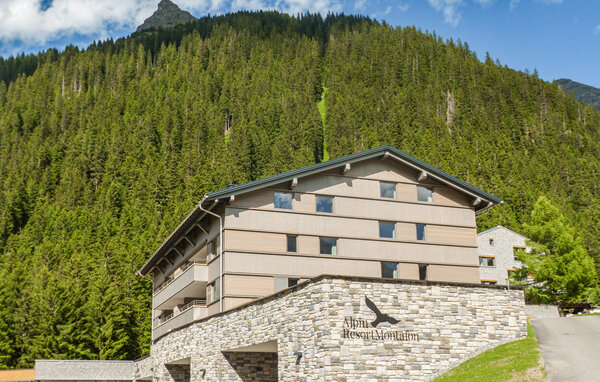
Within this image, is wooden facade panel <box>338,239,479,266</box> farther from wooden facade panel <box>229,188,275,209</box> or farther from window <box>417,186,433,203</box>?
wooden facade panel <box>229,188,275,209</box>

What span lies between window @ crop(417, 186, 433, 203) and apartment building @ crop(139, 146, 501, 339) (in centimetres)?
6

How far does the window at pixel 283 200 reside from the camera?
37250 mm

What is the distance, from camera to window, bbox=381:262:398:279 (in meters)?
38.2

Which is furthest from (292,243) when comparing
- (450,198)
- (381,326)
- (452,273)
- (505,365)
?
(505,365)

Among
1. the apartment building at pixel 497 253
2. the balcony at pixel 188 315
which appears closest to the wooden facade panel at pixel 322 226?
the balcony at pixel 188 315

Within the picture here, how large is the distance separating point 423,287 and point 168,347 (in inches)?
855

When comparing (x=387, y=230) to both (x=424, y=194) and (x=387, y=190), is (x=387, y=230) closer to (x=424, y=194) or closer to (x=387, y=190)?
(x=387, y=190)

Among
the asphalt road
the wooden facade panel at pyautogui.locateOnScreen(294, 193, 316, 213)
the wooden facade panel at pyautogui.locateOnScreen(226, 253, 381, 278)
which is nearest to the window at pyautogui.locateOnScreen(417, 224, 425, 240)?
the wooden facade panel at pyautogui.locateOnScreen(226, 253, 381, 278)

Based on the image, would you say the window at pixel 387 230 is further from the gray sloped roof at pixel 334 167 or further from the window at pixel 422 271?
the gray sloped roof at pixel 334 167

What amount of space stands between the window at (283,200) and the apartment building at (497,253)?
40.3 m

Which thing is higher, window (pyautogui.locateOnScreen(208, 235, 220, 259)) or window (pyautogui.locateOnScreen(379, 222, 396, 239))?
window (pyautogui.locateOnScreen(379, 222, 396, 239))

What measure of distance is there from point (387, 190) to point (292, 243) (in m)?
7.39

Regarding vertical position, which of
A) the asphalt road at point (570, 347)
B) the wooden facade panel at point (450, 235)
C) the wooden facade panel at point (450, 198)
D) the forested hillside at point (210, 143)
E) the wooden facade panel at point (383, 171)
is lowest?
the asphalt road at point (570, 347)

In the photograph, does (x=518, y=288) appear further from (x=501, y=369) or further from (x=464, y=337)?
(x=501, y=369)
